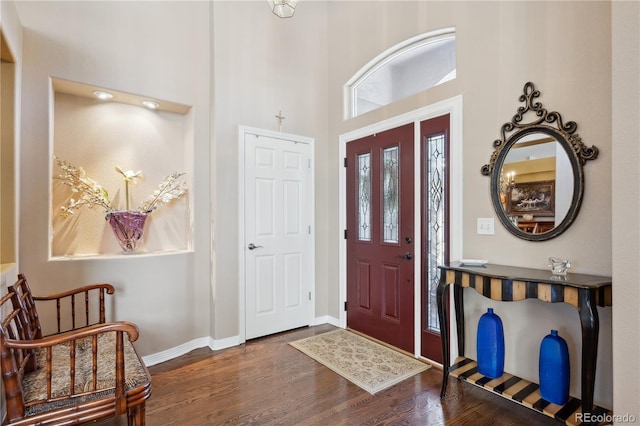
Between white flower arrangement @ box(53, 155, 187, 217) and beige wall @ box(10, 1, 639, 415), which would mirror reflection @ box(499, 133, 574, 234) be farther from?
white flower arrangement @ box(53, 155, 187, 217)

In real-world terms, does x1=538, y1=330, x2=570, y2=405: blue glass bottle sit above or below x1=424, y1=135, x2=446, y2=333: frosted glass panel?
below

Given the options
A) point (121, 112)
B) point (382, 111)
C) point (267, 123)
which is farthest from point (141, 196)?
point (382, 111)

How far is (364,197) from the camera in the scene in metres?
3.58

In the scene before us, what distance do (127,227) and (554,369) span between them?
3312 mm

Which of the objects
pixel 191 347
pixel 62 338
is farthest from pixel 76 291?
pixel 191 347

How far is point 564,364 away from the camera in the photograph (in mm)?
1929

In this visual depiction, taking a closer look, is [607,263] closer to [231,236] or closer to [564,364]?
[564,364]

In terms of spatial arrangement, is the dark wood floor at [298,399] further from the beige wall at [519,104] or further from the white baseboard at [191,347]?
the beige wall at [519,104]

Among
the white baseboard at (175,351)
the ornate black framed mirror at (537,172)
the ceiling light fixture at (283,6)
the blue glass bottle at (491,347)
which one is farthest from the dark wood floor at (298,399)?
the ceiling light fixture at (283,6)

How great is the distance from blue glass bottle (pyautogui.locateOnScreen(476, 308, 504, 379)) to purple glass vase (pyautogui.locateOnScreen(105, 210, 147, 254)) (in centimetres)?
291

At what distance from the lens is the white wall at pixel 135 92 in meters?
2.43

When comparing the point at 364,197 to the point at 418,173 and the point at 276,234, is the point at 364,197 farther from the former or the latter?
the point at 276,234

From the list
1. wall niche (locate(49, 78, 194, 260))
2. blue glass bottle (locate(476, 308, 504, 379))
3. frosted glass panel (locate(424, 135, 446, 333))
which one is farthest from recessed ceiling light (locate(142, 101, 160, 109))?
blue glass bottle (locate(476, 308, 504, 379))

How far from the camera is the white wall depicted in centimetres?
243
